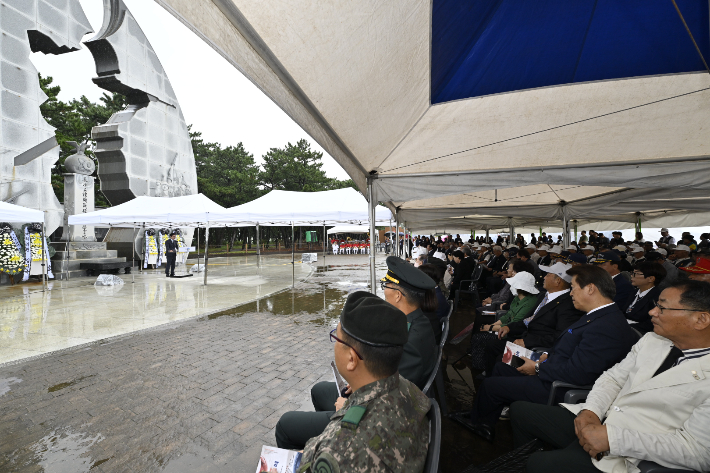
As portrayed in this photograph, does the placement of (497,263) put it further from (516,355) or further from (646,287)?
(516,355)

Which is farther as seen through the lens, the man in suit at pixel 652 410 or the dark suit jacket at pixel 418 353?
the dark suit jacket at pixel 418 353

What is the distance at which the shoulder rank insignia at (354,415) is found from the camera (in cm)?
115

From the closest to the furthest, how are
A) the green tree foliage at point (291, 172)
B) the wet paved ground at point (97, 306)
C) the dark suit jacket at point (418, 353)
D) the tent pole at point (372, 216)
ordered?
the dark suit jacket at point (418, 353) → the tent pole at point (372, 216) → the wet paved ground at point (97, 306) → the green tree foliage at point (291, 172)

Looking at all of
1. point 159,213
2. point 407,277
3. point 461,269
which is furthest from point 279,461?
point 159,213

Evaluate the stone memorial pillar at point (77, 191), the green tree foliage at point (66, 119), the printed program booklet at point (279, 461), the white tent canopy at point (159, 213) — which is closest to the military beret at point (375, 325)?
the printed program booklet at point (279, 461)

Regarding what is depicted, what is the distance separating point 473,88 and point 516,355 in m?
2.57

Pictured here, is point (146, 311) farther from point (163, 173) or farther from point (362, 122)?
point (163, 173)

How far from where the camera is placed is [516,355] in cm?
296

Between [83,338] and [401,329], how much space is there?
6690 mm

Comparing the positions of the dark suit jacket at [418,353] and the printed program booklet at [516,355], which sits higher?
the dark suit jacket at [418,353]

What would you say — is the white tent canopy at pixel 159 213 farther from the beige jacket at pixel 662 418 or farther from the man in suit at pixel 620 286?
the beige jacket at pixel 662 418

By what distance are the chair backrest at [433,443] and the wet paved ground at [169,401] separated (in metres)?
1.42

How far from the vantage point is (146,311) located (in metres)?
7.91

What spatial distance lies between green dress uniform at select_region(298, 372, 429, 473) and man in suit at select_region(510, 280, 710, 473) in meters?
1.00
